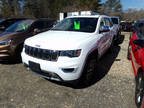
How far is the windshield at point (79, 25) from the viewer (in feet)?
11.4

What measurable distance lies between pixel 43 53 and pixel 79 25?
1.67 metres

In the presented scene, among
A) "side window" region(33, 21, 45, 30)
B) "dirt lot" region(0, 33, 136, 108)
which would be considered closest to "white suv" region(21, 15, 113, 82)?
"dirt lot" region(0, 33, 136, 108)

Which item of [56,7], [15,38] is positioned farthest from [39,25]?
[56,7]

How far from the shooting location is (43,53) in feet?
8.45

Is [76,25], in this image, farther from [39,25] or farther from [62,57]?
[39,25]

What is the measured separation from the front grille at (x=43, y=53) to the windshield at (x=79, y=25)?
54.9 inches

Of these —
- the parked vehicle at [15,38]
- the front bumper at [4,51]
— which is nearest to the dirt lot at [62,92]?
the front bumper at [4,51]

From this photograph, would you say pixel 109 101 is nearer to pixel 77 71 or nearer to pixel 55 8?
pixel 77 71

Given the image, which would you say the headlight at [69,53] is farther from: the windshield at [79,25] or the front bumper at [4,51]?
the front bumper at [4,51]

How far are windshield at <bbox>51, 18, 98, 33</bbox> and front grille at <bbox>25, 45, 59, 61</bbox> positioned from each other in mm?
1394

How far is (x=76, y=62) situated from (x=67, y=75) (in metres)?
0.34

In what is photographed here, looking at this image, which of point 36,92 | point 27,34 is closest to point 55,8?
point 27,34

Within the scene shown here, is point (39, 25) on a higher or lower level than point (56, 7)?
lower

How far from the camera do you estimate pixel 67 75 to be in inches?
96.6
